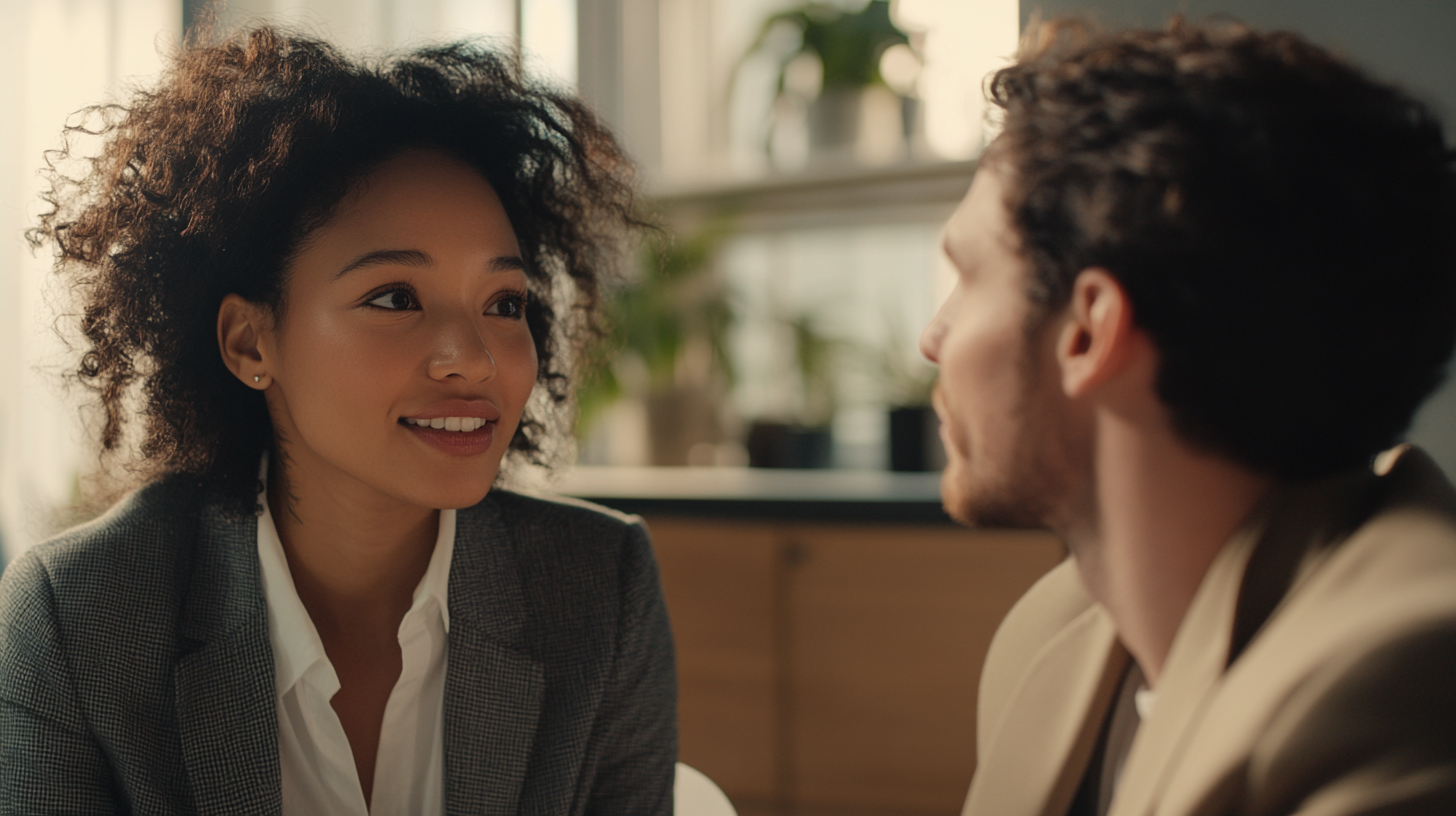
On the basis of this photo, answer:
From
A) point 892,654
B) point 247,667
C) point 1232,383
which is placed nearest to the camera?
point 1232,383

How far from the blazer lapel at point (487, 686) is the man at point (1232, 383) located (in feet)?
2.06

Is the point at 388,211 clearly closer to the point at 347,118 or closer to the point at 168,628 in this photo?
the point at 347,118

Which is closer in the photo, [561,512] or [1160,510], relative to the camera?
[1160,510]

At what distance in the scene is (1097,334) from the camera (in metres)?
0.65

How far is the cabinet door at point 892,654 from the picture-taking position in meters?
2.07

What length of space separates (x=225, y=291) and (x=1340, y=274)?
1.08 m

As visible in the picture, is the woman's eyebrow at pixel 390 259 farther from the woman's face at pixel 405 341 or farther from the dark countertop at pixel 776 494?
the dark countertop at pixel 776 494

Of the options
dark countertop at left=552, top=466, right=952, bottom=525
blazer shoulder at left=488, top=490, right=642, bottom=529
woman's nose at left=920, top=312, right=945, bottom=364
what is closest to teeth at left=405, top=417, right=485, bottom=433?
blazer shoulder at left=488, top=490, right=642, bottom=529

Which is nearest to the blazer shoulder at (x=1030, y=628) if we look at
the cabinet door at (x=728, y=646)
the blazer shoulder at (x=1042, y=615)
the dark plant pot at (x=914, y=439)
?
the blazer shoulder at (x=1042, y=615)

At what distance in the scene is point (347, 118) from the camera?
1108mm

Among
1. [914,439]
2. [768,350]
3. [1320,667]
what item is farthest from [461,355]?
[768,350]

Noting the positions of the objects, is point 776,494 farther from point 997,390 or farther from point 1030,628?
point 997,390

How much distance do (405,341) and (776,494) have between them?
4.24 feet

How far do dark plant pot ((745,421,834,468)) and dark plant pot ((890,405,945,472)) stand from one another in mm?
270
